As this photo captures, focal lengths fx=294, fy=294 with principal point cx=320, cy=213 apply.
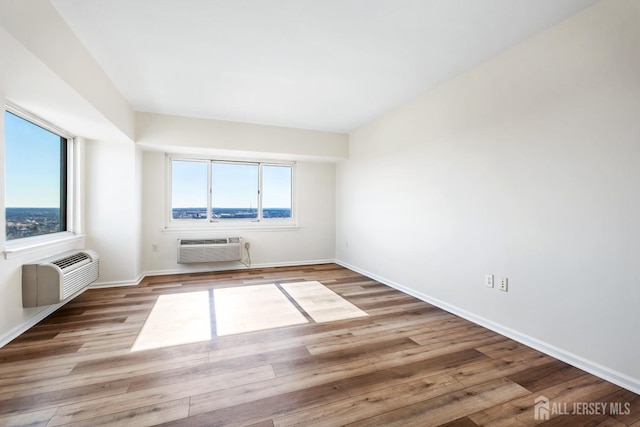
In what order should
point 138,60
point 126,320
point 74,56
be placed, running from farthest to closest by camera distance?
point 126,320 → point 138,60 → point 74,56

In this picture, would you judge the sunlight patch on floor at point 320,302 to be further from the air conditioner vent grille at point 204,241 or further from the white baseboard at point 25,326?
the white baseboard at point 25,326

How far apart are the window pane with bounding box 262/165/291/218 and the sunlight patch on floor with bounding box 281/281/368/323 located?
1756mm

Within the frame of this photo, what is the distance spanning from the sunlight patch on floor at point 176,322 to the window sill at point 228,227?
152 cm

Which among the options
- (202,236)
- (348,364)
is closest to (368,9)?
(348,364)

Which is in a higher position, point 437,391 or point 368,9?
point 368,9

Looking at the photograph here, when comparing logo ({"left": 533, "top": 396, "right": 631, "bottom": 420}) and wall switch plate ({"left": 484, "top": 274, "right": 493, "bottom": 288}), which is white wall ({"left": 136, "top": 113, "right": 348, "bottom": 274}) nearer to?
wall switch plate ({"left": 484, "top": 274, "right": 493, "bottom": 288})

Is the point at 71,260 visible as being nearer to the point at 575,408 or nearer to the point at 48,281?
the point at 48,281

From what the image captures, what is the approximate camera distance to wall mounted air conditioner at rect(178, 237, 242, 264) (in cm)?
482

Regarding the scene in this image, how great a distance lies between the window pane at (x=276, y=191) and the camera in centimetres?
557

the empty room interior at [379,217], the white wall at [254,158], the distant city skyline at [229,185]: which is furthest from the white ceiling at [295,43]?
the distant city skyline at [229,185]

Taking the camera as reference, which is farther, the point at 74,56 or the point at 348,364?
the point at 74,56

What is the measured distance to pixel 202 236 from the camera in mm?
5086

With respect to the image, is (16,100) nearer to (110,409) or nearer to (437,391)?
(110,409)

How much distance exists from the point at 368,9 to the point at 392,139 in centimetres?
224
